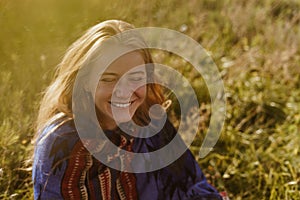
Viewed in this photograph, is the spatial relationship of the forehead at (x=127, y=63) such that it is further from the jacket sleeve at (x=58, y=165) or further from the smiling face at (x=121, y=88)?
the jacket sleeve at (x=58, y=165)

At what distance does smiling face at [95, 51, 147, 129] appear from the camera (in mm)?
2004

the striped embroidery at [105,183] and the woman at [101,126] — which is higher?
the woman at [101,126]

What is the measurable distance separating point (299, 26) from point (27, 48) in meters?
2.87

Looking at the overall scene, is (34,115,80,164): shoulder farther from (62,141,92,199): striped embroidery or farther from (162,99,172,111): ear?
(162,99,172,111): ear

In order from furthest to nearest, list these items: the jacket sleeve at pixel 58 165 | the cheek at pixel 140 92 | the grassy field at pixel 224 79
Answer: the grassy field at pixel 224 79 < the cheek at pixel 140 92 < the jacket sleeve at pixel 58 165

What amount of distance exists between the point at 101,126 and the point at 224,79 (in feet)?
5.82

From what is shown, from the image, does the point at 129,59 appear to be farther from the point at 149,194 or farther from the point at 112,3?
the point at 112,3

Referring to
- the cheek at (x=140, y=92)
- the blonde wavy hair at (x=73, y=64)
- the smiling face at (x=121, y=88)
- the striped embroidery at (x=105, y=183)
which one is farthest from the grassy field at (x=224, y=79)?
the cheek at (x=140, y=92)

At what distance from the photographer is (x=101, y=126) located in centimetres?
214

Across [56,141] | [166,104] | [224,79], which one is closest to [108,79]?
[56,141]

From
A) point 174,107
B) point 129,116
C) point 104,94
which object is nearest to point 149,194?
point 129,116

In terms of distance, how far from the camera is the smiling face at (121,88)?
2004mm

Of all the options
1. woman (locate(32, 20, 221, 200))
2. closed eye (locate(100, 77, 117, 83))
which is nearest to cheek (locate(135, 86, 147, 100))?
woman (locate(32, 20, 221, 200))

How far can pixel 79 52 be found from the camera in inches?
80.9
